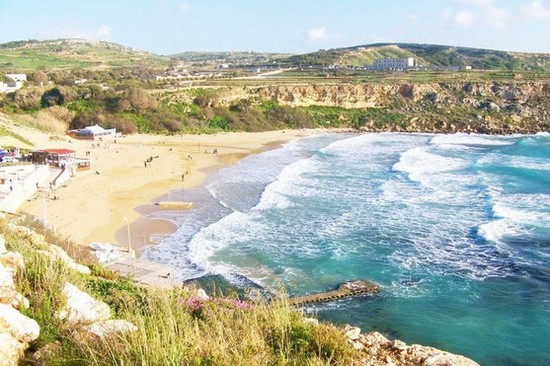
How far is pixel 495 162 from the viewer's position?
45125 mm

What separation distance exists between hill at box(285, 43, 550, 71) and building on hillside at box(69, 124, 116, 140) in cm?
8576

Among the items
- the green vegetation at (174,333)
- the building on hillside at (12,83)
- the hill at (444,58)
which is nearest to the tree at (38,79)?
the building on hillside at (12,83)

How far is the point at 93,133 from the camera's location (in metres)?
52.4

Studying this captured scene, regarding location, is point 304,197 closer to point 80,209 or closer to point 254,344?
point 80,209

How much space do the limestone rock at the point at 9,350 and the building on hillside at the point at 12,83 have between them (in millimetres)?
64494

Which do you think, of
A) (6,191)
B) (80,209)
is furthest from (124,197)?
(6,191)

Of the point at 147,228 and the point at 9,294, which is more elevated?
the point at 9,294

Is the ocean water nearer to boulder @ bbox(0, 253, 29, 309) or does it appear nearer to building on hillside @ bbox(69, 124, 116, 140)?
boulder @ bbox(0, 253, 29, 309)

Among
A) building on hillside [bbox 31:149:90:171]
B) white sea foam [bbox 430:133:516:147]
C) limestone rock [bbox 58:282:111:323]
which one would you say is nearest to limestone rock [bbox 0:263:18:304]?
limestone rock [bbox 58:282:111:323]

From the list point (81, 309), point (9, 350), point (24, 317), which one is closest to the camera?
point (9, 350)

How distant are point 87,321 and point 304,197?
25.0 metres

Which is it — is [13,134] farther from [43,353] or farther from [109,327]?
[43,353]

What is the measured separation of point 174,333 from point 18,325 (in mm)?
1904

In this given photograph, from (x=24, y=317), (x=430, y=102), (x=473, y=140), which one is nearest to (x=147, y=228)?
(x=24, y=317)
